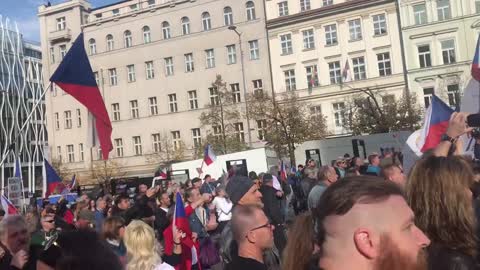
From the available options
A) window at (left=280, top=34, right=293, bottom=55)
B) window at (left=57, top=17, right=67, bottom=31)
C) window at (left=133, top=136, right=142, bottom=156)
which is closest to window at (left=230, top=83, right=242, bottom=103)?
window at (left=280, top=34, right=293, bottom=55)

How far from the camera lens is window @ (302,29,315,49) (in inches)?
2063

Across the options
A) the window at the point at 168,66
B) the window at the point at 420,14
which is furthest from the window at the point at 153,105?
the window at the point at 420,14

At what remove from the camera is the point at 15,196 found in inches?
661

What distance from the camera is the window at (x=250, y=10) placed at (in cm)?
5475

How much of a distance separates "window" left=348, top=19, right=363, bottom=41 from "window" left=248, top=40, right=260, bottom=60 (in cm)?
880

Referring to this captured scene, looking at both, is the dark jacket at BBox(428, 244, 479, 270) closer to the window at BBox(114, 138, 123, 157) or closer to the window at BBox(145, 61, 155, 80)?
the window at BBox(145, 61, 155, 80)

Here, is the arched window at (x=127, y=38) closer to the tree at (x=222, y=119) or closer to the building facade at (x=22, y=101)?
the tree at (x=222, y=119)

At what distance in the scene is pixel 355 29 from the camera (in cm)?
5078

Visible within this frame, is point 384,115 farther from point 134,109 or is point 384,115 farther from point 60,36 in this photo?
point 60,36

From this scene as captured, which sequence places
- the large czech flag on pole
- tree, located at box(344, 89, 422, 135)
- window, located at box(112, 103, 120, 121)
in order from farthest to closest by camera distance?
window, located at box(112, 103, 120, 121) → tree, located at box(344, 89, 422, 135) → the large czech flag on pole

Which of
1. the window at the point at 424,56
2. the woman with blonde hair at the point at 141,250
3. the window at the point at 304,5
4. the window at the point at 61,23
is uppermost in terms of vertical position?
the window at the point at 61,23

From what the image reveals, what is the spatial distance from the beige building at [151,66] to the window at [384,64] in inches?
398

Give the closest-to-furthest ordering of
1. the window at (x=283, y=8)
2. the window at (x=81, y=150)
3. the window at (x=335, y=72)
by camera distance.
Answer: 1. the window at (x=335, y=72)
2. the window at (x=283, y=8)
3. the window at (x=81, y=150)

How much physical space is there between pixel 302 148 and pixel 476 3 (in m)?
23.3
